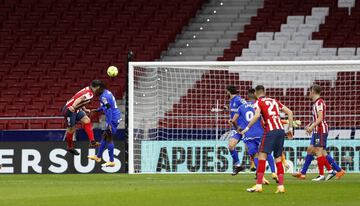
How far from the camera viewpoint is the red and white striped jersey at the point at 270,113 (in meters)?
15.1

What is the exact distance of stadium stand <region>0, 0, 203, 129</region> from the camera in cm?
3014

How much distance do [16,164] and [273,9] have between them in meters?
11.9

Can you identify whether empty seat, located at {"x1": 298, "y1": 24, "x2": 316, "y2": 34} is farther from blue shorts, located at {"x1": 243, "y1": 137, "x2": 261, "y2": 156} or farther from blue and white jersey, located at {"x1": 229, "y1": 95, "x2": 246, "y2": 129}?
blue shorts, located at {"x1": 243, "y1": 137, "x2": 261, "y2": 156}

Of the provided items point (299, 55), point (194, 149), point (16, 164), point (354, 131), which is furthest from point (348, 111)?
point (16, 164)

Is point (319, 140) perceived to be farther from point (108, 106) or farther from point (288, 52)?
point (288, 52)

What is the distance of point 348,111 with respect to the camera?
24562 millimetres

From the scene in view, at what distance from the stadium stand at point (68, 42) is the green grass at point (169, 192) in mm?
10600

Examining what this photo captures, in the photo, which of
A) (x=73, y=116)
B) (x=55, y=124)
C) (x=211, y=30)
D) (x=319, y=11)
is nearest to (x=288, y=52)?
(x=319, y=11)

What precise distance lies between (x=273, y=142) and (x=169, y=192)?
1690 millimetres

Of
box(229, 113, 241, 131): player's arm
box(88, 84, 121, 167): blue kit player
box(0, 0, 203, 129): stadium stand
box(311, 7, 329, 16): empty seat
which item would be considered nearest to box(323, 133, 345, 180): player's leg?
box(229, 113, 241, 131): player's arm

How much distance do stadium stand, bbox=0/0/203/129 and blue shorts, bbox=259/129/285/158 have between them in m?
14.3

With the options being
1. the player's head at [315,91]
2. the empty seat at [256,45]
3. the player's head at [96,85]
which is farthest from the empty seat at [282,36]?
the player's head at [315,91]

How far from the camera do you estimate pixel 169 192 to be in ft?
50.0

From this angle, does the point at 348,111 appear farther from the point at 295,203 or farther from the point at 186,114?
the point at 295,203
